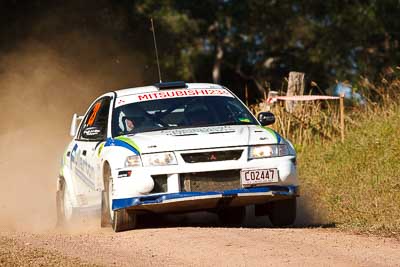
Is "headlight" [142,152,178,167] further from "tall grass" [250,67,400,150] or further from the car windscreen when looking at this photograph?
"tall grass" [250,67,400,150]

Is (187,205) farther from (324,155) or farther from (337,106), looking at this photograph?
(337,106)

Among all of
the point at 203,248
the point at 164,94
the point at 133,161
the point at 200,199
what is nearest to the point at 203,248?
the point at 203,248

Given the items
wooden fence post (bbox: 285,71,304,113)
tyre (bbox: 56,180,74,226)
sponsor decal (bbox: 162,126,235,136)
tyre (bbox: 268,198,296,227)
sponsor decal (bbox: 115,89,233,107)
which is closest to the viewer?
sponsor decal (bbox: 162,126,235,136)

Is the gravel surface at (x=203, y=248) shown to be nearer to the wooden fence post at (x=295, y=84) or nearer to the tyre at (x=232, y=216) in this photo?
the tyre at (x=232, y=216)

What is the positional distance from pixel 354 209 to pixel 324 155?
13.4 ft

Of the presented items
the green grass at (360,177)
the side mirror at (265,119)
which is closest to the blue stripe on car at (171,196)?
the green grass at (360,177)

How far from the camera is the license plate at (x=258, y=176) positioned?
11.5 meters

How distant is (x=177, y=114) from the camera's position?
1266cm

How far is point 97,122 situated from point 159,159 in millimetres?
2091

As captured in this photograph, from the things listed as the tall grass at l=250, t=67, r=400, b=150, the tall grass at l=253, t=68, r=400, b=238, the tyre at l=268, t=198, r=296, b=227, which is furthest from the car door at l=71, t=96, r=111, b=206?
the tall grass at l=250, t=67, r=400, b=150

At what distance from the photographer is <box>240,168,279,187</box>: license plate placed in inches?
452

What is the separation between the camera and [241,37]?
2058 inches

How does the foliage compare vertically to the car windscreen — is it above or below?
above

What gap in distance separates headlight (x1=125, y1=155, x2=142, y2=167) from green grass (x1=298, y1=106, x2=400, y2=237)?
2.22 meters
